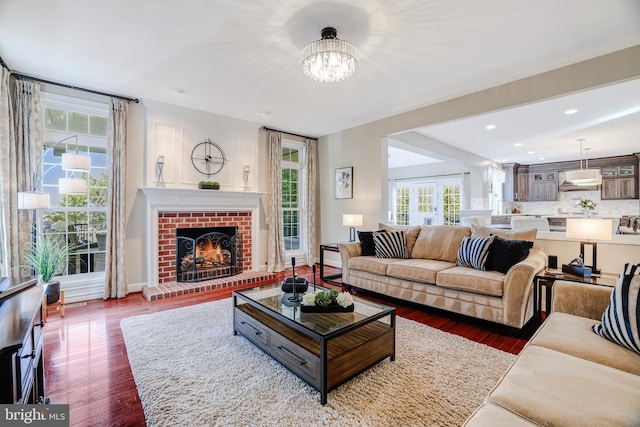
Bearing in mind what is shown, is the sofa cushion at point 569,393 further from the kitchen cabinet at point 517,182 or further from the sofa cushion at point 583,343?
the kitchen cabinet at point 517,182

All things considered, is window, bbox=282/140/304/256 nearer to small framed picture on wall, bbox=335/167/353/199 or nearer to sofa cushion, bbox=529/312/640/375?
small framed picture on wall, bbox=335/167/353/199

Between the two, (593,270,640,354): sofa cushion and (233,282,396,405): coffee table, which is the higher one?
(593,270,640,354): sofa cushion

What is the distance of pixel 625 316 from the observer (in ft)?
5.12

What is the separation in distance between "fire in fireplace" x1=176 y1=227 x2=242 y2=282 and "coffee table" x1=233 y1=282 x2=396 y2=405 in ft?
7.66

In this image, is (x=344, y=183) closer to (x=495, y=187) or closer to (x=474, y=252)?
(x=474, y=252)

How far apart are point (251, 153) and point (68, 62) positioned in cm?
257

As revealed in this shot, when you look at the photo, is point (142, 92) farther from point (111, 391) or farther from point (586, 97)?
point (586, 97)

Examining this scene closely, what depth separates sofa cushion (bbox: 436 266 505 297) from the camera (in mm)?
2809

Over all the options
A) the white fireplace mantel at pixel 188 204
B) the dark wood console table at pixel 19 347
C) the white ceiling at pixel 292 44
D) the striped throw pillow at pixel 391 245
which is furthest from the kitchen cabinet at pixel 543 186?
the dark wood console table at pixel 19 347

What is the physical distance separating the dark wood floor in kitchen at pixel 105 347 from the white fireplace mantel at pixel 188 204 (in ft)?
2.26

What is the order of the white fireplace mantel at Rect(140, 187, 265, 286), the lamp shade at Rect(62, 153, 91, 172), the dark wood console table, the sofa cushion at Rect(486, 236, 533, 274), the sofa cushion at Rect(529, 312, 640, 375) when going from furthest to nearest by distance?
the white fireplace mantel at Rect(140, 187, 265, 286) < the lamp shade at Rect(62, 153, 91, 172) < the sofa cushion at Rect(486, 236, 533, 274) < the sofa cushion at Rect(529, 312, 640, 375) < the dark wood console table

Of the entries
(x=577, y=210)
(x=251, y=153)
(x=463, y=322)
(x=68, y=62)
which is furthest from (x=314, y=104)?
(x=577, y=210)

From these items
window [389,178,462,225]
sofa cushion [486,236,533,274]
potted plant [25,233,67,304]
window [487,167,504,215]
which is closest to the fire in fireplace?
potted plant [25,233,67,304]

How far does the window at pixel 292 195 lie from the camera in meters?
5.90
